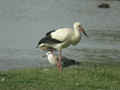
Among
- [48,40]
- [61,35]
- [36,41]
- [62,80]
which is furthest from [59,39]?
[36,41]

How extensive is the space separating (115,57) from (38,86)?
8.16m

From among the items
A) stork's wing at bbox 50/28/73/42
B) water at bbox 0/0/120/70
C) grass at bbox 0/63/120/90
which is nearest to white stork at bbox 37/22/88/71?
stork's wing at bbox 50/28/73/42

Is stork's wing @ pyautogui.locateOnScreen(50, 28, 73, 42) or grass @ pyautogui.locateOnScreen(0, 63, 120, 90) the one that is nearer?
grass @ pyautogui.locateOnScreen(0, 63, 120, 90)

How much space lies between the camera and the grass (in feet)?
25.2

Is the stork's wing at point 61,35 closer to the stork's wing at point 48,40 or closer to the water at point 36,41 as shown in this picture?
the stork's wing at point 48,40

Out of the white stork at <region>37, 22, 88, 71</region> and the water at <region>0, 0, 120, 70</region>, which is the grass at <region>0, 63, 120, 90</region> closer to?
the white stork at <region>37, 22, 88, 71</region>

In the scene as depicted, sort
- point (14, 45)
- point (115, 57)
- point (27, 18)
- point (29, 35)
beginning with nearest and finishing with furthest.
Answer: point (115, 57), point (14, 45), point (29, 35), point (27, 18)

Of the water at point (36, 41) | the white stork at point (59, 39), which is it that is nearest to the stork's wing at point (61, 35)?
the white stork at point (59, 39)

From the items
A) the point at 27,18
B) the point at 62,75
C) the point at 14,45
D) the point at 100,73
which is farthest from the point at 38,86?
the point at 27,18

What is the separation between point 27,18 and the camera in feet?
90.5

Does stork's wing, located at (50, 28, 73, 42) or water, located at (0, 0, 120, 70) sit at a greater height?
stork's wing, located at (50, 28, 73, 42)

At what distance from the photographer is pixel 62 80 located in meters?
8.61

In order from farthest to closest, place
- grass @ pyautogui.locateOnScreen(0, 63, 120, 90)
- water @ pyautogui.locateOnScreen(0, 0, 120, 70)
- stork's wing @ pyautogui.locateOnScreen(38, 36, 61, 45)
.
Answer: water @ pyautogui.locateOnScreen(0, 0, 120, 70) < stork's wing @ pyautogui.locateOnScreen(38, 36, 61, 45) < grass @ pyautogui.locateOnScreen(0, 63, 120, 90)

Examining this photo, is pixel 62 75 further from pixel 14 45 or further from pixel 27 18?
pixel 27 18
